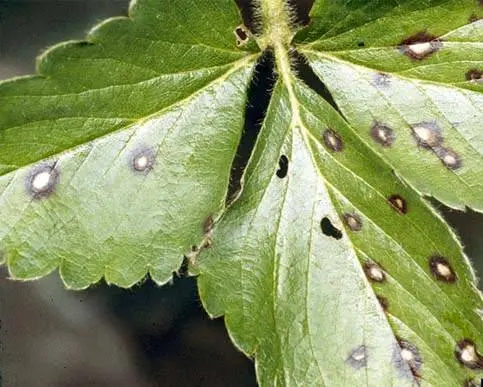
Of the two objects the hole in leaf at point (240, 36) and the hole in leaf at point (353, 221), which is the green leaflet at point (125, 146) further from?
the hole in leaf at point (353, 221)

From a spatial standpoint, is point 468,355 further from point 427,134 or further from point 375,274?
point 427,134

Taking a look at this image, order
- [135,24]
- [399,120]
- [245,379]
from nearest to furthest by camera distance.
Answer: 1. [135,24]
2. [399,120]
3. [245,379]

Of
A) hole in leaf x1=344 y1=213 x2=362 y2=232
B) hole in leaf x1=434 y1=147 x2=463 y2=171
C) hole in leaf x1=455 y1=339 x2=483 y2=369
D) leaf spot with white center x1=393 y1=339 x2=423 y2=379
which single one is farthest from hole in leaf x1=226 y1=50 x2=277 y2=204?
hole in leaf x1=455 y1=339 x2=483 y2=369

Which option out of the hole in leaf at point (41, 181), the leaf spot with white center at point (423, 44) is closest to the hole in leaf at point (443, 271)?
the leaf spot with white center at point (423, 44)

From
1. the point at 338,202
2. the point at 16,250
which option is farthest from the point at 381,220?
the point at 16,250

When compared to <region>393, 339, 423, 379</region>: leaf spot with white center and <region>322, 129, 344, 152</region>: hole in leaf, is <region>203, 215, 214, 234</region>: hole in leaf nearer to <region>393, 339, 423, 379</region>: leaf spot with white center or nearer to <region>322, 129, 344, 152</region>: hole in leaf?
<region>322, 129, 344, 152</region>: hole in leaf

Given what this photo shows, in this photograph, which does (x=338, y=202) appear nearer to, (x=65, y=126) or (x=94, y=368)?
(x=65, y=126)
